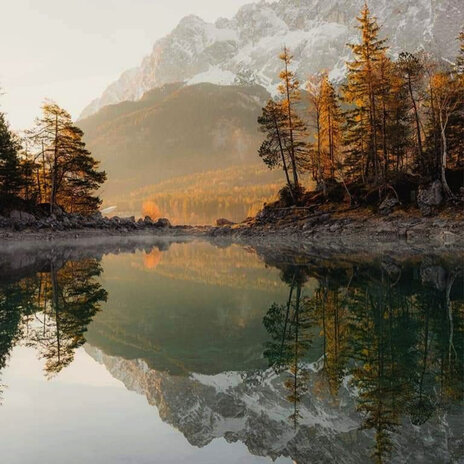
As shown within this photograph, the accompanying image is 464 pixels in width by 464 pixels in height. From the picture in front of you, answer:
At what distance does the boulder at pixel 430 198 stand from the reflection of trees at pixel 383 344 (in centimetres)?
2491

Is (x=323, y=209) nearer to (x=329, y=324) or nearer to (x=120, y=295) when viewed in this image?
(x=120, y=295)

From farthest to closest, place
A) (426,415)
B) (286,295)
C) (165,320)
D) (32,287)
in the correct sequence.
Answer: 1. (32,287)
2. (286,295)
3. (165,320)
4. (426,415)

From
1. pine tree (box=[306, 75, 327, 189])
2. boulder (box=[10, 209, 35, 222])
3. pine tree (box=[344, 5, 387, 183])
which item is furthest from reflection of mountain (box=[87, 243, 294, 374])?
pine tree (box=[306, 75, 327, 189])

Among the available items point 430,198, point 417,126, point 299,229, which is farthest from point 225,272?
point 417,126

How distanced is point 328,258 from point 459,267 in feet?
29.0

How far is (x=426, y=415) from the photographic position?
6.83 metres

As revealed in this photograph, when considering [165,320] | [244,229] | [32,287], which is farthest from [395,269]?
[244,229]

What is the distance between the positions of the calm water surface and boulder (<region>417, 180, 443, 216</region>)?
24.9 meters

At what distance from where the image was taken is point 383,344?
10.4 meters

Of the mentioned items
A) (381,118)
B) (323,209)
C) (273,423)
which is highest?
(381,118)

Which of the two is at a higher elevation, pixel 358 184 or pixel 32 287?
pixel 358 184

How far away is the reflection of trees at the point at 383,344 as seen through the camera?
7.20m

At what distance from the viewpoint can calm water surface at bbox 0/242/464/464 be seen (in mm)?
6223

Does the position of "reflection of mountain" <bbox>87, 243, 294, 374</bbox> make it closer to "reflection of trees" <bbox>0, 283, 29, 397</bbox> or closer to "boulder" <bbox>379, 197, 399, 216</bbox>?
"reflection of trees" <bbox>0, 283, 29, 397</bbox>
